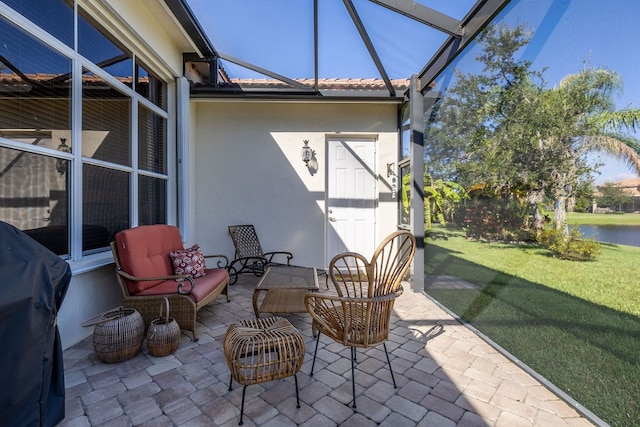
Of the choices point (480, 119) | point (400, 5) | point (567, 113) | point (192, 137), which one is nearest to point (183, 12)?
point (192, 137)

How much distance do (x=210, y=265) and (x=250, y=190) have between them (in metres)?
1.52

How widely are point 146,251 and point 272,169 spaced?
2.62 meters

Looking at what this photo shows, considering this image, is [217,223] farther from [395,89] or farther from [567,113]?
[567,113]

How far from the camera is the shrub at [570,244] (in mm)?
1957

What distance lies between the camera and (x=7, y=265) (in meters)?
1.34

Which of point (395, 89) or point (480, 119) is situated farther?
point (395, 89)

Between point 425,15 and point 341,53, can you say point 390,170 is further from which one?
point 425,15

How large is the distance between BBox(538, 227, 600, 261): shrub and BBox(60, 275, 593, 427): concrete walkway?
977 millimetres

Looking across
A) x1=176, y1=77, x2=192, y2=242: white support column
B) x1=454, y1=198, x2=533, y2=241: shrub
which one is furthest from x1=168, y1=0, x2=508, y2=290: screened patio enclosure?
x1=454, y1=198, x2=533, y2=241: shrub

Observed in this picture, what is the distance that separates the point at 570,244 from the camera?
6.98 feet

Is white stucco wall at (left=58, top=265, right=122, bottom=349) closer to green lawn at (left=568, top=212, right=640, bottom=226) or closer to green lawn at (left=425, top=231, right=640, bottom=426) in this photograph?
green lawn at (left=425, top=231, right=640, bottom=426)

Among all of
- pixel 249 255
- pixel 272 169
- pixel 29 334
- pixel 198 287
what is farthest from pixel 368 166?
pixel 29 334

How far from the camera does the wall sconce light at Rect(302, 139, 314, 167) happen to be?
16.5 feet

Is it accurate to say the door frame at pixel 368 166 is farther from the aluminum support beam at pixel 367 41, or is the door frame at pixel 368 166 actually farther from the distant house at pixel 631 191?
the distant house at pixel 631 191
